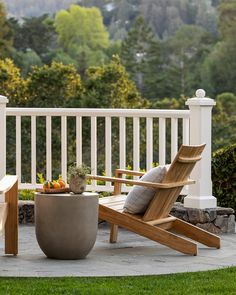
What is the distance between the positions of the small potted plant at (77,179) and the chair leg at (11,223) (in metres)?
0.47

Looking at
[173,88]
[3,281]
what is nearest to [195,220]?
[3,281]

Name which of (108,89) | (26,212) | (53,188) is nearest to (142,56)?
(108,89)

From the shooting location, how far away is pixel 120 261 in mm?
6562

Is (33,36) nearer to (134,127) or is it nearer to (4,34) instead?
(4,34)

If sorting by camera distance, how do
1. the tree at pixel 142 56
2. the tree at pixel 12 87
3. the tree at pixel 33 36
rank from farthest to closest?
the tree at pixel 33 36 → the tree at pixel 142 56 → the tree at pixel 12 87

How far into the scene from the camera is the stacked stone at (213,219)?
8.14 meters

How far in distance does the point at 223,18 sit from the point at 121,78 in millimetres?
24196

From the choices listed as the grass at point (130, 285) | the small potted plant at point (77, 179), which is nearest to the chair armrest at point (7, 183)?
the small potted plant at point (77, 179)

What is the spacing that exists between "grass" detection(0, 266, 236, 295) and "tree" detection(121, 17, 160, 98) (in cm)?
4146

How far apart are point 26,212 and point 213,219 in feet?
6.04

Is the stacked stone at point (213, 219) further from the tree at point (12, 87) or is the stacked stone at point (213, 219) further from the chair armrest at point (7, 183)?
the tree at point (12, 87)

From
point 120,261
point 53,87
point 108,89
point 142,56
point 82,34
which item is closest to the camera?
point 120,261

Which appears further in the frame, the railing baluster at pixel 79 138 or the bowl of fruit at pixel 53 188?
the railing baluster at pixel 79 138

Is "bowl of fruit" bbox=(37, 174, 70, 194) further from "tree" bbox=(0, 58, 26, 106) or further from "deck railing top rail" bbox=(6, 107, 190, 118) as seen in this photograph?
"tree" bbox=(0, 58, 26, 106)
